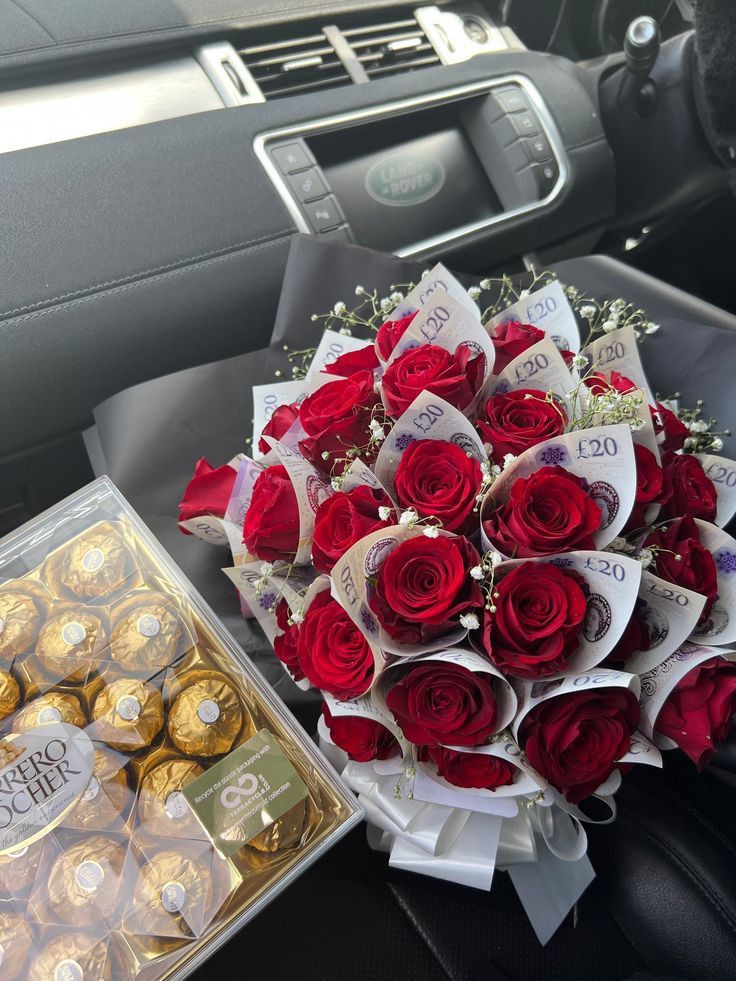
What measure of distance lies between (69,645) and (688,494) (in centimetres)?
67

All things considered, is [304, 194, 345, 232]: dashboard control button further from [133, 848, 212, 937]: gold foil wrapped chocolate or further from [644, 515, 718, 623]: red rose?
[133, 848, 212, 937]: gold foil wrapped chocolate

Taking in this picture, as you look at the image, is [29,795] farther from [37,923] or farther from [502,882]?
[502,882]

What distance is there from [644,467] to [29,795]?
683 millimetres

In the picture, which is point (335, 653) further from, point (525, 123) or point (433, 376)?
point (525, 123)

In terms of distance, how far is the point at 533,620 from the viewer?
0.64 metres

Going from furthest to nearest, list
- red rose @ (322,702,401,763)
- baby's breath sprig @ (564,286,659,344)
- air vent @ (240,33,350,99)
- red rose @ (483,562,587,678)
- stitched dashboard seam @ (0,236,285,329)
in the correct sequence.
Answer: air vent @ (240,33,350,99) → stitched dashboard seam @ (0,236,285,329) → baby's breath sprig @ (564,286,659,344) → red rose @ (322,702,401,763) → red rose @ (483,562,587,678)

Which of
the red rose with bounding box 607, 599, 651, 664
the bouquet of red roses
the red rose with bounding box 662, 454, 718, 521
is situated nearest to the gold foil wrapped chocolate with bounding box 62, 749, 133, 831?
the bouquet of red roses

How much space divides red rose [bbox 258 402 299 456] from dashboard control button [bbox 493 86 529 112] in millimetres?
978

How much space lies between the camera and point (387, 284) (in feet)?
3.48

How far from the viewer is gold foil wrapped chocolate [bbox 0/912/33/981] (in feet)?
2.32

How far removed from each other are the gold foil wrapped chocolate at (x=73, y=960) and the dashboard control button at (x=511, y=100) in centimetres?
151

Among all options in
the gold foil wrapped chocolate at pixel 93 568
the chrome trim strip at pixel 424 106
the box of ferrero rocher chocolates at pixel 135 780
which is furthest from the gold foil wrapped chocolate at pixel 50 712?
the chrome trim strip at pixel 424 106

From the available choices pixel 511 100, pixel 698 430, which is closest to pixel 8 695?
pixel 698 430

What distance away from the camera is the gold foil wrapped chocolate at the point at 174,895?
0.72 m
